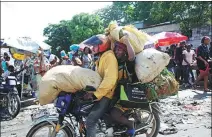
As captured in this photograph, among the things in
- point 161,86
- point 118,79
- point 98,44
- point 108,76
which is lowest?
point 161,86

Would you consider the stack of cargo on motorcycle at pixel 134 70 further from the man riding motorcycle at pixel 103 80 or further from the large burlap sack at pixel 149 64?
the man riding motorcycle at pixel 103 80

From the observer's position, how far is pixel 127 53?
437cm

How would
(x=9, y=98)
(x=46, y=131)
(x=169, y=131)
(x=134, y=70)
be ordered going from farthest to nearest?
(x=9, y=98) < (x=169, y=131) < (x=134, y=70) < (x=46, y=131)

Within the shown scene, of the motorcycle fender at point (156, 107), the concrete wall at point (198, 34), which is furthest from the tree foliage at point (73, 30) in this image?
the motorcycle fender at point (156, 107)

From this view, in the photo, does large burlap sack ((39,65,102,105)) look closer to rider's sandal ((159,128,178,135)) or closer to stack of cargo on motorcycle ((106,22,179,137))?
stack of cargo on motorcycle ((106,22,179,137))

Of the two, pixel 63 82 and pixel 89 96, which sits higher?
pixel 63 82

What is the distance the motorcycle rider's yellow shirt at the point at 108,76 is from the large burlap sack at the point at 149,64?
0.38 meters

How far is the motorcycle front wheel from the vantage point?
4.14 metres

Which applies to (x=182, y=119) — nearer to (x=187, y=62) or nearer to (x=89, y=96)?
(x=89, y=96)

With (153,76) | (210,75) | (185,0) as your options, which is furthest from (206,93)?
(185,0)

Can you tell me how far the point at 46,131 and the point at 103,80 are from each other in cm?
111

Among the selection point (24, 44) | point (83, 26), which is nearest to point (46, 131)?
point (24, 44)

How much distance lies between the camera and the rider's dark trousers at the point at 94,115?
4156 millimetres

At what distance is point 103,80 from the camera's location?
13.6 feet
